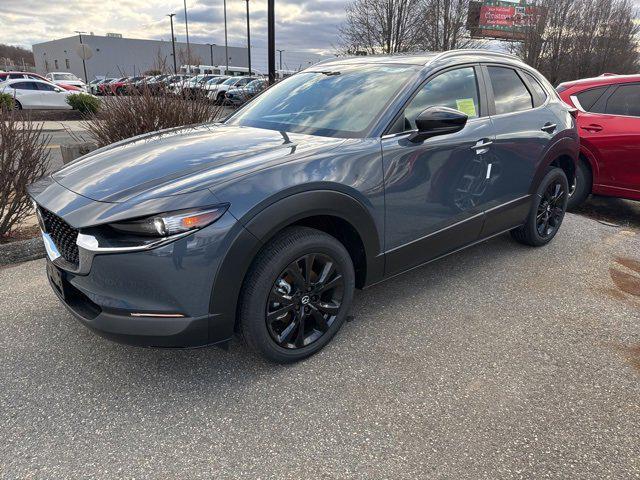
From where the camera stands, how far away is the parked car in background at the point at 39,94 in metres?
20.9

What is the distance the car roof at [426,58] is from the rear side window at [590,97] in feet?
8.09

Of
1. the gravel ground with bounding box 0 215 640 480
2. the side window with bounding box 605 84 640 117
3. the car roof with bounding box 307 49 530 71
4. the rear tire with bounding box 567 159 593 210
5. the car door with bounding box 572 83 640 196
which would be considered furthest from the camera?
the rear tire with bounding box 567 159 593 210

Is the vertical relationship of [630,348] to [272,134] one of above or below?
below

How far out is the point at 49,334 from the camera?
9.81 feet

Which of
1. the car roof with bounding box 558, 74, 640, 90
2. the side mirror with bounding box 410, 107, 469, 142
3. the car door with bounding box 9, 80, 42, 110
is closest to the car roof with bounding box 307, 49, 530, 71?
the side mirror with bounding box 410, 107, 469, 142

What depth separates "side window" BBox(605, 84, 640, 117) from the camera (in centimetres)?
551

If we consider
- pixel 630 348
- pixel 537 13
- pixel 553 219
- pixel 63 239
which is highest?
pixel 537 13

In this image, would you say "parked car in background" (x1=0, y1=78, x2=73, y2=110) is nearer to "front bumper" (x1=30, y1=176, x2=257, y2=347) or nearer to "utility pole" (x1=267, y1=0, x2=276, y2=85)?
"utility pole" (x1=267, y1=0, x2=276, y2=85)

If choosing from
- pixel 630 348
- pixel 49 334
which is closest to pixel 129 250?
pixel 49 334

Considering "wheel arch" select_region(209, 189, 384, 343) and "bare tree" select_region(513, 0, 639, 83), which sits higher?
"bare tree" select_region(513, 0, 639, 83)

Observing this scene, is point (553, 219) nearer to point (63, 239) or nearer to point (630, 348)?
point (630, 348)

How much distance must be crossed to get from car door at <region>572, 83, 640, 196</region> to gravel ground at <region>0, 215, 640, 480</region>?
2503 millimetres

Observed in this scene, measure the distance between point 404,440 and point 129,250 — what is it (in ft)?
5.03

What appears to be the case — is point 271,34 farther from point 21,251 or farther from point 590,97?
point 21,251
